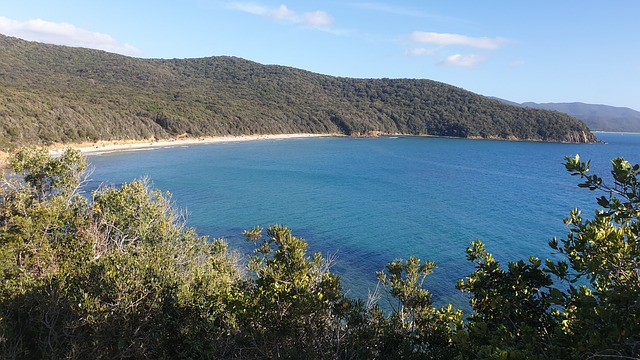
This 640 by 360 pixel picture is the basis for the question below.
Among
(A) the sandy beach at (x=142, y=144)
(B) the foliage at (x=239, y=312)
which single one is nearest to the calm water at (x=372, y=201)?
(A) the sandy beach at (x=142, y=144)

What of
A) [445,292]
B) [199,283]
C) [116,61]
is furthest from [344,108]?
[199,283]

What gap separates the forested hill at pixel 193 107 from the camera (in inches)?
3142

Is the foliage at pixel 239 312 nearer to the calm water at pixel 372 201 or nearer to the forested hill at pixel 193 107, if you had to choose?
the calm water at pixel 372 201

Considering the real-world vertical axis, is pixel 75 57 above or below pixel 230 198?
above

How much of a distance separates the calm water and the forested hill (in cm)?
1394

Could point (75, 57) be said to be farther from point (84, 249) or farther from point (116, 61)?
point (84, 249)

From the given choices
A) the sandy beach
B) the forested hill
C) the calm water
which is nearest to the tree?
the calm water

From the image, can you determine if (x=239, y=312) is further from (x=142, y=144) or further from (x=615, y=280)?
(x=142, y=144)

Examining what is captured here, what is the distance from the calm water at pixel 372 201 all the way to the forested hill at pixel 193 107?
45.7 ft

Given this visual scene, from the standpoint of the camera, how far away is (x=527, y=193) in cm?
5291

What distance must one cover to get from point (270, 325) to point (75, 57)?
195232mm

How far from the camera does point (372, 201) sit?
47312 mm

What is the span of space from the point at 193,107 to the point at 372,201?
9452cm

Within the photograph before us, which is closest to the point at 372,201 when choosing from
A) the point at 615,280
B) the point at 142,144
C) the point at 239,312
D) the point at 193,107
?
the point at 239,312
